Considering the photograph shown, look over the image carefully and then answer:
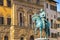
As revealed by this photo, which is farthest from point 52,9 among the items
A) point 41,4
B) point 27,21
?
point 27,21

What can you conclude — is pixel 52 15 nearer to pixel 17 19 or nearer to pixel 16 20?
pixel 17 19

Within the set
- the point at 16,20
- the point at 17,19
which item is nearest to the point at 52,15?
the point at 17,19

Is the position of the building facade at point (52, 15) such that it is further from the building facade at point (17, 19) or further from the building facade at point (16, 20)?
the building facade at point (16, 20)

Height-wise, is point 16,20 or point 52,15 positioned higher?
point 52,15

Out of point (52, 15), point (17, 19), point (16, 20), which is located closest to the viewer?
point (16, 20)

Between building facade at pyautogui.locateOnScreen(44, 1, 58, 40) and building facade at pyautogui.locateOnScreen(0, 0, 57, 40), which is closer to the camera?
building facade at pyautogui.locateOnScreen(0, 0, 57, 40)

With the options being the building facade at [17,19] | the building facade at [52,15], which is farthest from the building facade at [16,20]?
the building facade at [52,15]

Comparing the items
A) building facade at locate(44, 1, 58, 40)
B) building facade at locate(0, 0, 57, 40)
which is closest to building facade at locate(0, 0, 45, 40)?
building facade at locate(0, 0, 57, 40)

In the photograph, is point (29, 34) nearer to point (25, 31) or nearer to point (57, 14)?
point (25, 31)

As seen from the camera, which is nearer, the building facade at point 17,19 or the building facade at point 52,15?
the building facade at point 17,19

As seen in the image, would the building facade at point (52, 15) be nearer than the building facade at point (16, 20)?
No

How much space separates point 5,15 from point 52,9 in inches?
546

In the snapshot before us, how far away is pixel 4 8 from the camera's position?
41.8m

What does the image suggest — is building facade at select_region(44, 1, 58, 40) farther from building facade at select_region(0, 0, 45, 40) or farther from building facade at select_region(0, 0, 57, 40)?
building facade at select_region(0, 0, 45, 40)
